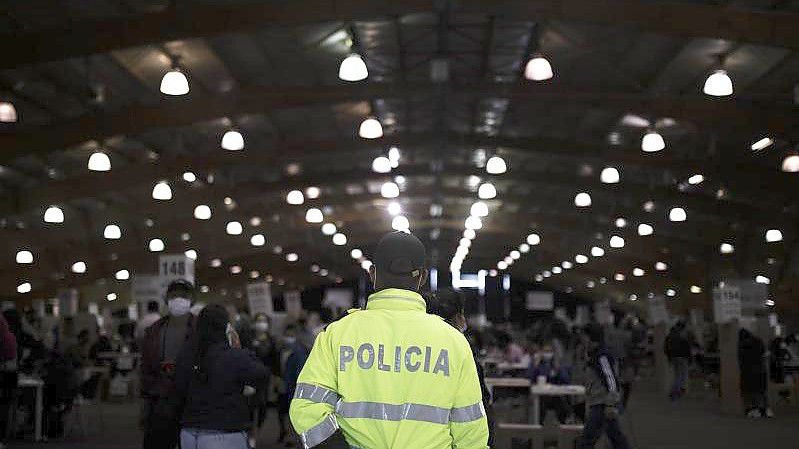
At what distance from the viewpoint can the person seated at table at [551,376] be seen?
56.4ft

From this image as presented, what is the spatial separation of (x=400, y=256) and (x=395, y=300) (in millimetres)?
158

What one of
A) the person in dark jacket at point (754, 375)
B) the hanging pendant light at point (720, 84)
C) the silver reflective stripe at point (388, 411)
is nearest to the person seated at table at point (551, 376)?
the hanging pendant light at point (720, 84)

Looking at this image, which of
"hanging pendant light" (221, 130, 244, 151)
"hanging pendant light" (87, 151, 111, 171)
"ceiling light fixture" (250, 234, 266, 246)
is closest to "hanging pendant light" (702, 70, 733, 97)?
"hanging pendant light" (221, 130, 244, 151)

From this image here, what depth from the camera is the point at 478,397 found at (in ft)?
13.1

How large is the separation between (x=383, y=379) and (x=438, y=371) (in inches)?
7.4

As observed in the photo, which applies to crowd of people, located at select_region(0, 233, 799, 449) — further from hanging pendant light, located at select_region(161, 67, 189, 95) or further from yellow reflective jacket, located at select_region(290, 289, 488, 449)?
hanging pendant light, located at select_region(161, 67, 189, 95)

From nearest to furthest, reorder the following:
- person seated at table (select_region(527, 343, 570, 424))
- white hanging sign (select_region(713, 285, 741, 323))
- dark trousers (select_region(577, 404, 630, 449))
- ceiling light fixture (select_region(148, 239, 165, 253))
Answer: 1. dark trousers (select_region(577, 404, 630, 449))
2. person seated at table (select_region(527, 343, 570, 424))
3. white hanging sign (select_region(713, 285, 741, 323))
4. ceiling light fixture (select_region(148, 239, 165, 253))

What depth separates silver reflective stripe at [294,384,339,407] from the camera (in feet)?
12.7

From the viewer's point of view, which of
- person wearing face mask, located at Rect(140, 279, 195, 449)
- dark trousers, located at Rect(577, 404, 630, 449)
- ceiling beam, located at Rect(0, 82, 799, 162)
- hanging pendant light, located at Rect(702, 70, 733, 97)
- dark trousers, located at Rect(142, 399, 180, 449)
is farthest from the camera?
ceiling beam, located at Rect(0, 82, 799, 162)

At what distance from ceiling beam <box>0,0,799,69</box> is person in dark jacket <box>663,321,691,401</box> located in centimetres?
1197

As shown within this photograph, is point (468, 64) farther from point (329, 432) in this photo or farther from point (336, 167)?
point (329, 432)

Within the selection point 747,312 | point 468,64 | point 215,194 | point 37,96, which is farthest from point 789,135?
point 215,194

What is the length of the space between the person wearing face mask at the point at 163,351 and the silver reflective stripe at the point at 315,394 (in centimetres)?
382

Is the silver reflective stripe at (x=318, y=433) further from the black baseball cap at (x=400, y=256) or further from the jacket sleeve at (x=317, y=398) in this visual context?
the black baseball cap at (x=400, y=256)
